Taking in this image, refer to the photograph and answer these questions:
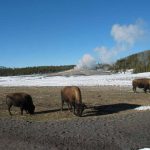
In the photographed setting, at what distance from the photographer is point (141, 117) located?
22312mm

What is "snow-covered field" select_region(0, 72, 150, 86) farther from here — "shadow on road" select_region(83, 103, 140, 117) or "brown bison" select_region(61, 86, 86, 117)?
"brown bison" select_region(61, 86, 86, 117)

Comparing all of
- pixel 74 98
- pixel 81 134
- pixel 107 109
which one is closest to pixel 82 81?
pixel 107 109

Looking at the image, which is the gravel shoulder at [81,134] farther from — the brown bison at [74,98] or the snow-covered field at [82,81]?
the snow-covered field at [82,81]

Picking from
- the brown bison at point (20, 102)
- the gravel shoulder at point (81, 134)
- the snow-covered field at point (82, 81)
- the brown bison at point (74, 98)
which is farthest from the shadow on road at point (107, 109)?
the snow-covered field at point (82, 81)

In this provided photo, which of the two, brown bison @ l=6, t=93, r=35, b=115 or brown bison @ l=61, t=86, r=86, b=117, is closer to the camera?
brown bison @ l=61, t=86, r=86, b=117

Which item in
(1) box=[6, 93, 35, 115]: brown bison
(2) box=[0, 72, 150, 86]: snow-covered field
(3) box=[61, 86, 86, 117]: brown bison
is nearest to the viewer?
(3) box=[61, 86, 86, 117]: brown bison

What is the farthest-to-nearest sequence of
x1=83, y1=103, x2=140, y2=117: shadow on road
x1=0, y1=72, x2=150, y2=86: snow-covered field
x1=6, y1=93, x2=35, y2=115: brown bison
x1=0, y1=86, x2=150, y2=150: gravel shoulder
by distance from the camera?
1. x1=0, y1=72, x2=150, y2=86: snow-covered field
2. x1=6, y1=93, x2=35, y2=115: brown bison
3. x1=83, y1=103, x2=140, y2=117: shadow on road
4. x1=0, y1=86, x2=150, y2=150: gravel shoulder

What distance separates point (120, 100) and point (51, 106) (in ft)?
22.7

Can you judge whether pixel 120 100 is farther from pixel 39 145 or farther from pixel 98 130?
pixel 39 145

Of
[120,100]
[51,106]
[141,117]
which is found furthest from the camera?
[120,100]

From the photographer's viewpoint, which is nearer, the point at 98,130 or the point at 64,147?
the point at 64,147

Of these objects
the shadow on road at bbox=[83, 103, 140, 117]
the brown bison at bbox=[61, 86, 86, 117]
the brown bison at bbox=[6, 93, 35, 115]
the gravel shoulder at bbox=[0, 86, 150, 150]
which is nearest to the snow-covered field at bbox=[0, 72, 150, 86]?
the shadow on road at bbox=[83, 103, 140, 117]

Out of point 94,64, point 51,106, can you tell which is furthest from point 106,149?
point 94,64

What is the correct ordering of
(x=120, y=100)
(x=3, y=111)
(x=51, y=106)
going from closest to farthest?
(x=3, y=111) → (x=51, y=106) → (x=120, y=100)
